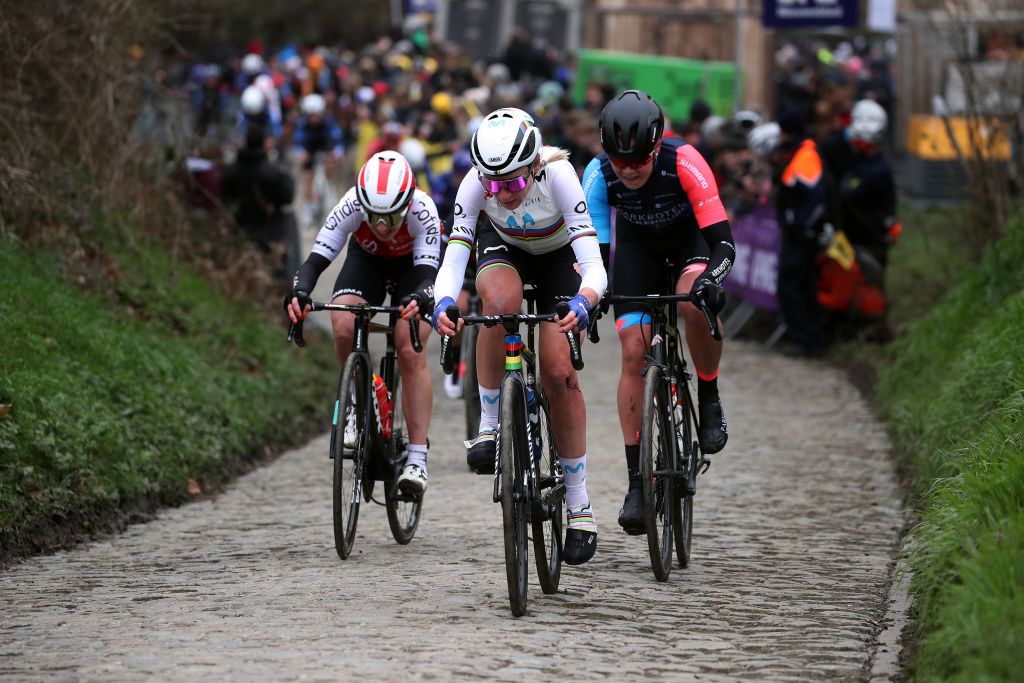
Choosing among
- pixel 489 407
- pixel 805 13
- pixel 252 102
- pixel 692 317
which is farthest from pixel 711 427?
pixel 252 102

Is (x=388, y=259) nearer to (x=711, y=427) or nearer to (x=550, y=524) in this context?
(x=711, y=427)

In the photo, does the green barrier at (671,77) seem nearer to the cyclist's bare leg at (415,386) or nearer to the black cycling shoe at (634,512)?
the cyclist's bare leg at (415,386)

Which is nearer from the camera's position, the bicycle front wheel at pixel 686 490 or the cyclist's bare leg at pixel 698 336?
the bicycle front wheel at pixel 686 490

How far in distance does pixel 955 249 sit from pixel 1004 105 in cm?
218

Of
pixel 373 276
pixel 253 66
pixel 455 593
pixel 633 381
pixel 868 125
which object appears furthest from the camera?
pixel 253 66

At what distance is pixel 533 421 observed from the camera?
22.8ft

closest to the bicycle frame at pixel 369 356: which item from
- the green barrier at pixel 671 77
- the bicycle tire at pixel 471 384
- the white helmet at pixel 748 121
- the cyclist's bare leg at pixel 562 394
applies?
the cyclist's bare leg at pixel 562 394

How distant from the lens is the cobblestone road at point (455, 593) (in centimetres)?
588

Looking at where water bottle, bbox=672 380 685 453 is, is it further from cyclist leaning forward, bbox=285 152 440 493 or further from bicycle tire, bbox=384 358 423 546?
bicycle tire, bbox=384 358 423 546

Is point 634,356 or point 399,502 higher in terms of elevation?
point 634,356

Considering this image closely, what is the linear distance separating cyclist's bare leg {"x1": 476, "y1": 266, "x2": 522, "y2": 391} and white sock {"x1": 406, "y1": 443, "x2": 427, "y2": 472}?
1381 millimetres

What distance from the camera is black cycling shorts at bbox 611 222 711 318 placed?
7.84m

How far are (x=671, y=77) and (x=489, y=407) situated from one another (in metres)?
21.8

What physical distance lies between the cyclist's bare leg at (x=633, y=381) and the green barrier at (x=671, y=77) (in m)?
20.2
